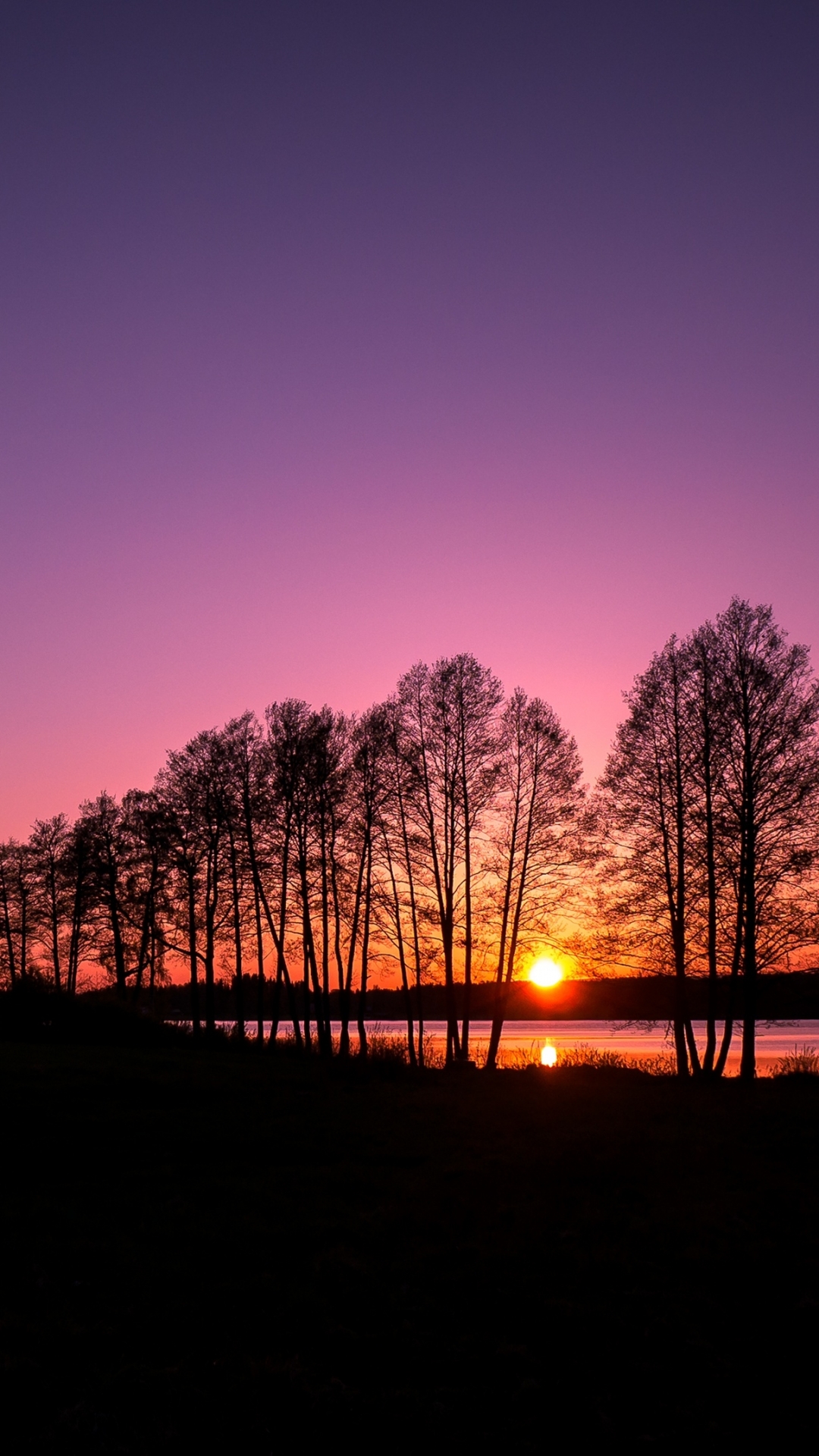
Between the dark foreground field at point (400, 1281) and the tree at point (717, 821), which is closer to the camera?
the dark foreground field at point (400, 1281)

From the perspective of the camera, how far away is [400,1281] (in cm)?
1031

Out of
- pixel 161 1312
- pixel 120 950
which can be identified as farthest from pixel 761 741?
pixel 120 950

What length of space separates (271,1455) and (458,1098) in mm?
17160

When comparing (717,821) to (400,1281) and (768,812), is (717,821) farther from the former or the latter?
(400,1281)

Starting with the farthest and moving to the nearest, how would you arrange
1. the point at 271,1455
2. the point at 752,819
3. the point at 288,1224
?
the point at 752,819
the point at 288,1224
the point at 271,1455

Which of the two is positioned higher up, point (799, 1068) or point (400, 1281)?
point (400, 1281)

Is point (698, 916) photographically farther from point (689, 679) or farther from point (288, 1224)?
point (288, 1224)

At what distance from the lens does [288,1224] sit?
1191cm

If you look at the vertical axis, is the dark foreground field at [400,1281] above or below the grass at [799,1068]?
above

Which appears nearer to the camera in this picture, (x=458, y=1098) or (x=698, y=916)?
(x=458, y=1098)

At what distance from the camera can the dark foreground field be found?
7.34m

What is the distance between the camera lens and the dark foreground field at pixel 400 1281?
7336 mm

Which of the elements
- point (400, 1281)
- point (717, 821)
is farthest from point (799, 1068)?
point (400, 1281)

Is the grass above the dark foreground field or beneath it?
beneath
